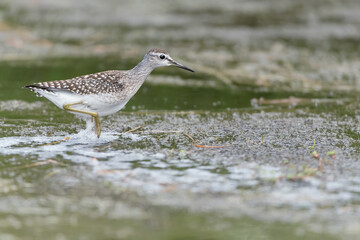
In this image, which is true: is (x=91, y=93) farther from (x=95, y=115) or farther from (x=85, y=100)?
(x=95, y=115)

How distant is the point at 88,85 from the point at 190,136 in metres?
1.38

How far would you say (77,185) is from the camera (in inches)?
212

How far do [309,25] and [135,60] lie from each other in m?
5.45

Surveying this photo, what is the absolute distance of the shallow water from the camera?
472 centimetres

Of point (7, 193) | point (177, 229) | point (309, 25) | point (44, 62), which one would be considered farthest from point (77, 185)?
point (309, 25)

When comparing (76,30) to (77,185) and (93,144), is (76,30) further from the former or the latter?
(77,185)

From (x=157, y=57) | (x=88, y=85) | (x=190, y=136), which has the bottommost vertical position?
(x=190, y=136)

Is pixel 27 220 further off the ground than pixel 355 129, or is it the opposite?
pixel 355 129

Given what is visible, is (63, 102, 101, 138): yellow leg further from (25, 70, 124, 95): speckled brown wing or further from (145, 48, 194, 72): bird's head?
(145, 48, 194, 72): bird's head

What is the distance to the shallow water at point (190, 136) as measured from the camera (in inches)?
186

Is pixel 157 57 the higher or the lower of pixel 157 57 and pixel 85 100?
the higher

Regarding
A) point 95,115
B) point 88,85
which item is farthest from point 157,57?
point 95,115

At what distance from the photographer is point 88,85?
7113 mm

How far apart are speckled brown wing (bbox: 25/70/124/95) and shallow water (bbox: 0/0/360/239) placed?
21.4 inches
